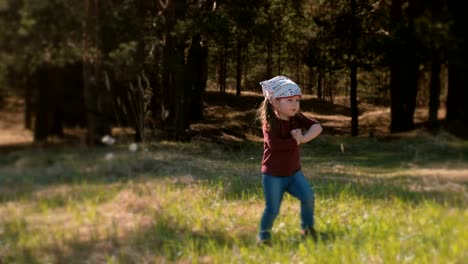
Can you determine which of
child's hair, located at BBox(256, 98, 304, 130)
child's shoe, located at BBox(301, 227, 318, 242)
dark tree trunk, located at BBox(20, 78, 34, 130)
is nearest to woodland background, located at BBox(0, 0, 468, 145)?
dark tree trunk, located at BBox(20, 78, 34, 130)

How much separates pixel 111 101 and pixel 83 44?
2.57 feet

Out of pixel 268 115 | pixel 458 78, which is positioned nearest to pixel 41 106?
pixel 268 115

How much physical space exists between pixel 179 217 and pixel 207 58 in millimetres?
4620

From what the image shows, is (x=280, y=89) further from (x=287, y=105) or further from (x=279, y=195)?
(x=279, y=195)

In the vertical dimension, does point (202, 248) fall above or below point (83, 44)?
below

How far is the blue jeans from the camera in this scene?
4.45 meters

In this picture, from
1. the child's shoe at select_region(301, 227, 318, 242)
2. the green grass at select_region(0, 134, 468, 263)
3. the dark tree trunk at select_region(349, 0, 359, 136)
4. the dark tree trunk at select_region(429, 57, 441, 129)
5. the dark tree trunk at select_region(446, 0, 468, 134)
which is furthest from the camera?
the dark tree trunk at select_region(349, 0, 359, 136)

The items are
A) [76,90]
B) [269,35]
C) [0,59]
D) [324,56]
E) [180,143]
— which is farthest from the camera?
[324,56]

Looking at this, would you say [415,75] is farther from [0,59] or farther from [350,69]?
[0,59]

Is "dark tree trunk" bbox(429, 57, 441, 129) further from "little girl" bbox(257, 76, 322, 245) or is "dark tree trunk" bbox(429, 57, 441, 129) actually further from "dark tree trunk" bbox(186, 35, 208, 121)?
"little girl" bbox(257, 76, 322, 245)

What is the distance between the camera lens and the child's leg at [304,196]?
4.47 meters

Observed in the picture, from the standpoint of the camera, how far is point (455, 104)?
12508 mm

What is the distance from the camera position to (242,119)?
9109mm

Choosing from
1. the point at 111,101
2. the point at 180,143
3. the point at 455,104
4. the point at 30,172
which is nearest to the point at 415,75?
the point at 455,104
